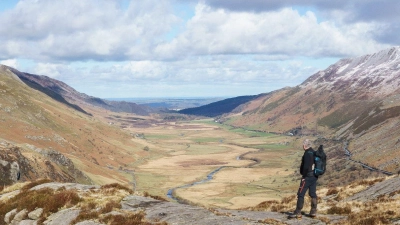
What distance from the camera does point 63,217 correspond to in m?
24.4

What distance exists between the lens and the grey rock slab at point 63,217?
23.7m

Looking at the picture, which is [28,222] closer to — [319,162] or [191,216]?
[191,216]

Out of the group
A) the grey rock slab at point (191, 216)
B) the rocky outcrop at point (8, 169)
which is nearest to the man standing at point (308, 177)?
the grey rock slab at point (191, 216)

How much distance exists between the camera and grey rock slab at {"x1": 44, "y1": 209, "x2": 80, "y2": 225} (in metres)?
23.7

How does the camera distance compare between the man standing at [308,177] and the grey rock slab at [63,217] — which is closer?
the man standing at [308,177]

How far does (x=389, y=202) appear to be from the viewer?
24484 mm

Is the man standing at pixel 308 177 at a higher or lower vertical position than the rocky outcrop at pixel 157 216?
higher

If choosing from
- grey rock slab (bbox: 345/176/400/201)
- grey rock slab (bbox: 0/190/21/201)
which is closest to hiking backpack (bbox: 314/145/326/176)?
grey rock slab (bbox: 345/176/400/201)

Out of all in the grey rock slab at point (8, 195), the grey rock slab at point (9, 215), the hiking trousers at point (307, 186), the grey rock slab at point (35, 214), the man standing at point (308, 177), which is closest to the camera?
the man standing at point (308, 177)

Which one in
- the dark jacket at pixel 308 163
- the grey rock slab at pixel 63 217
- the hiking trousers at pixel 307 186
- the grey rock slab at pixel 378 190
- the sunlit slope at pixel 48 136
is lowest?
the sunlit slope at pixel 48 136

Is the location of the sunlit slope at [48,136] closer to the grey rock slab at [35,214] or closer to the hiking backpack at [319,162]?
the grey rock slab at [35,214]

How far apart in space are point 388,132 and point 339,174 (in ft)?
171

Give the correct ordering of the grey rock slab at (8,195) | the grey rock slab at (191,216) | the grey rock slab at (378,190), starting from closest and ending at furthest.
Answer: the grey rock slab at (191,216) → the grey rock slab at (378,190) → the grey rock slab at (8,195)

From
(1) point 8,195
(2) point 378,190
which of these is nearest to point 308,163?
(2) point 378,190
